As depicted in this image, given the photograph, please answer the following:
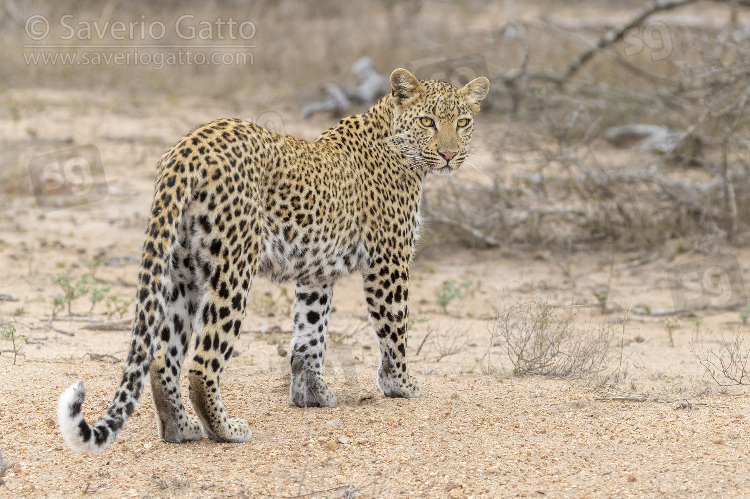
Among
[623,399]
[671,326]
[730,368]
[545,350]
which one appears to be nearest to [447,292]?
[671,326]

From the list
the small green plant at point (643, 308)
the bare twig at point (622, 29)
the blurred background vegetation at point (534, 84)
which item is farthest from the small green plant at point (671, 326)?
the bare twig at point (622, 29)

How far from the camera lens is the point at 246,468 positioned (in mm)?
4789

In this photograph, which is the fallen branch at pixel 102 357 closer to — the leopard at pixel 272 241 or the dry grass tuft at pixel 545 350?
the leopard at pixel 272 241

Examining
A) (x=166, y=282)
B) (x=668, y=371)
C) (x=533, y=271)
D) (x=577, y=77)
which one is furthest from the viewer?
(x=577, y=77)

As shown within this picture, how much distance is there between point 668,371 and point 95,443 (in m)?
4.40

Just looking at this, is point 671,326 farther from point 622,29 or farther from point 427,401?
point 622,29

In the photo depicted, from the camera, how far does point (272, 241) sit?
5172 mm

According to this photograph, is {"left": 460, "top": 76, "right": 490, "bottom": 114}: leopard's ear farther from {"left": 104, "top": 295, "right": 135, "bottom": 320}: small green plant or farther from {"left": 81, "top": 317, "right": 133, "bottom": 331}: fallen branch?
{"left": 81, "top": 317, "right": 133, "bottom": 331}: fallen branch

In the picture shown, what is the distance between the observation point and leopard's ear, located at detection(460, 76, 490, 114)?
644 centimetres

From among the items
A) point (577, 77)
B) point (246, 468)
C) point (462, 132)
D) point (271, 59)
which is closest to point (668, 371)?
point (462, 132)

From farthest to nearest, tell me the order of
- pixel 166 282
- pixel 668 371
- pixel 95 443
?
1. pixel 668 371
2. pixel 166 282
3. pixel 95 443

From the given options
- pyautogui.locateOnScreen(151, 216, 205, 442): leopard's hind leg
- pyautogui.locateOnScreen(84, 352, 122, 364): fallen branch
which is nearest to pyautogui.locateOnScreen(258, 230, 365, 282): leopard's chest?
pyautogui.locateOnScreen(151, 216, 205, 442): leopard's hind leg

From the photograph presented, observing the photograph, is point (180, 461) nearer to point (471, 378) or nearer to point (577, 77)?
point (471, 378)

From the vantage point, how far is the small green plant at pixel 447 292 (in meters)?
8.79
